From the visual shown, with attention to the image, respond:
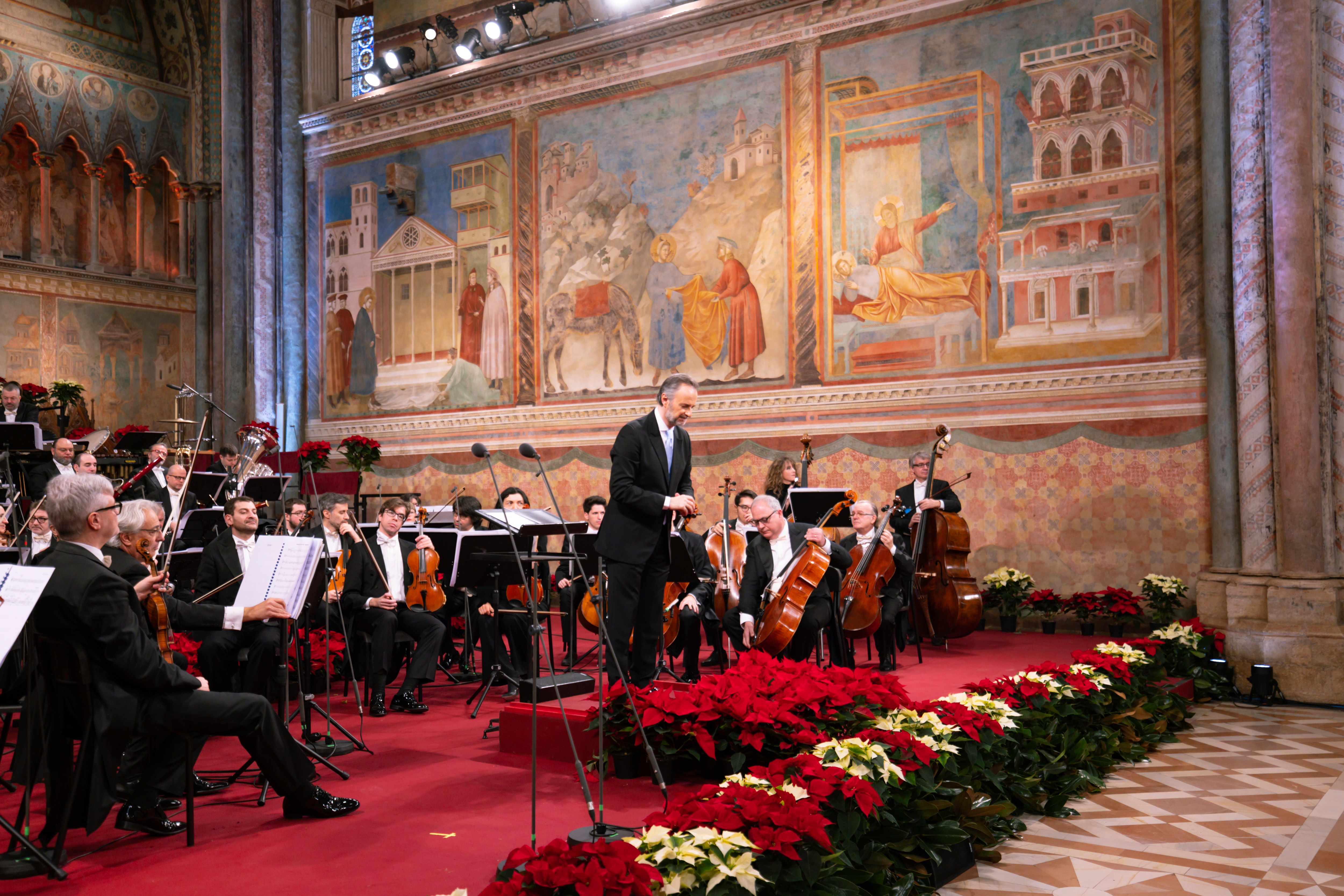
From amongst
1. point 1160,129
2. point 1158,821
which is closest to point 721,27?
point 1160,129

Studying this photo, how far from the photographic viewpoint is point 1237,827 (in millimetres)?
4840

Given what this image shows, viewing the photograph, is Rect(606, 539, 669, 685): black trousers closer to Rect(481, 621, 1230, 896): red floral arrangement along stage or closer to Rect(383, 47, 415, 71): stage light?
Rect(481, 621, 1230, 896): red floral arrangement along stage

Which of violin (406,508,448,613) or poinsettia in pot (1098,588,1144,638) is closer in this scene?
violin (406,508,448,613)

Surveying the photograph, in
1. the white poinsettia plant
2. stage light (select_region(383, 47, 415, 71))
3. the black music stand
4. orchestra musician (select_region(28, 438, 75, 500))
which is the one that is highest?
stage light (select_region(383, 47, 415, 71))

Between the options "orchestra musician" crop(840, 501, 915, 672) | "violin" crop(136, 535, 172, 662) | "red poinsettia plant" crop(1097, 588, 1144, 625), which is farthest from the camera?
"red poinsettia plant" crop(1097, 588, 1144, 625)

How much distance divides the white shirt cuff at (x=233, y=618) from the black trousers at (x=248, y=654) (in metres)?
0.96

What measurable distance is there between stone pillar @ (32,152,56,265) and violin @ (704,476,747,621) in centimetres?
1374

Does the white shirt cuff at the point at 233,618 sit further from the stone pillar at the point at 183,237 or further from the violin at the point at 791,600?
the stone pillar at the point at 183,237

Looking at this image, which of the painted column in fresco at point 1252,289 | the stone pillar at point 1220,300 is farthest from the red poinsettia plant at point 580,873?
the stone pillar at point 1220,300

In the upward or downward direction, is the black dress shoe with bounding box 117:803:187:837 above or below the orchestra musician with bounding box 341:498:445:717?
below

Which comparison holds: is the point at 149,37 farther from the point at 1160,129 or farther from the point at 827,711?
the point at 827,711

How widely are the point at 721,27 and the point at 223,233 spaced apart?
8.27 meters

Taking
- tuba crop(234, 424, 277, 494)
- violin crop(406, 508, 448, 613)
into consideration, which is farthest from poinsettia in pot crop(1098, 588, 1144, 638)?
tuba crop(234, 424, 277, 494)

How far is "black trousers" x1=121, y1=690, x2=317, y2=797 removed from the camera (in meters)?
3.88
